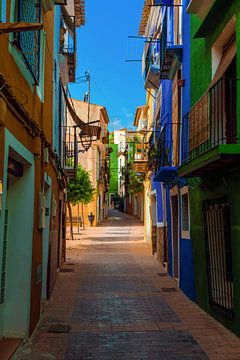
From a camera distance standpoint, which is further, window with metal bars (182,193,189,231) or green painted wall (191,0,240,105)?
window with metal bars (182,193,189,231)

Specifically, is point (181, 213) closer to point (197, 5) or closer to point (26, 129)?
point (197, 5)

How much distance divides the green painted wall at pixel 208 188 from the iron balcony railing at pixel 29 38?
120 inches

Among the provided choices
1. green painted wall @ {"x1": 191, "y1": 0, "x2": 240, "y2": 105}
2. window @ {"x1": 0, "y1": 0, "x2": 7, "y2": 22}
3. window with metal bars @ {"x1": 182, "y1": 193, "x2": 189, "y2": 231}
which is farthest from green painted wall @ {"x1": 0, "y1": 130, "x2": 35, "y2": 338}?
window with metal bars @ {"x1": 182, "y1": 193, "x2": 189, "y2": 231}

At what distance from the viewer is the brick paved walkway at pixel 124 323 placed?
6.62 m

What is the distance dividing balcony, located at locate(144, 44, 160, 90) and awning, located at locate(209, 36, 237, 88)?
26.0 feet

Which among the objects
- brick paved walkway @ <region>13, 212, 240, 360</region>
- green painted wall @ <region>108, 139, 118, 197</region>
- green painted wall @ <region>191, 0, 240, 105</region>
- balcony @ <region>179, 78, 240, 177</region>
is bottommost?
brick paved walkway @ <region>13, 212, 240, 360</region>

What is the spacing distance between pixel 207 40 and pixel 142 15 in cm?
1255

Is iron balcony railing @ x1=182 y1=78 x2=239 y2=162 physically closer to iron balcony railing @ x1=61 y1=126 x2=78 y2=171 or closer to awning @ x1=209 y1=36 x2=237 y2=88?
awning @ x1=209 y1=36 x2=237 y2=88

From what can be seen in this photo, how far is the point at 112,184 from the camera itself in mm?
86188

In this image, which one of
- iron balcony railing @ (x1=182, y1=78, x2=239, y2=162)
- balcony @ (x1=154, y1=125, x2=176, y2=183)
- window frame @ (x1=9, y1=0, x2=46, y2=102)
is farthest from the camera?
balcony @ (x1=154, y1=125, x2=176, y2=183)

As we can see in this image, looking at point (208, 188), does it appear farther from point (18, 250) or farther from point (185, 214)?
point (18, 250)

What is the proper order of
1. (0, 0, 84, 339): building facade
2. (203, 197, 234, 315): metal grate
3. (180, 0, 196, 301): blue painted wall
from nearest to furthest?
1. (0, 0, 84, 339): building facade
2. (203, 197, 234, 315): metal grate
3. (180, 0, 196, 301): blue painted wall

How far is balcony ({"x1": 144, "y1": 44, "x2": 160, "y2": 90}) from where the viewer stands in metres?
16.3

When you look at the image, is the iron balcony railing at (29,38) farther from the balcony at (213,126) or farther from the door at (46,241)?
the balcony at (213,126)
